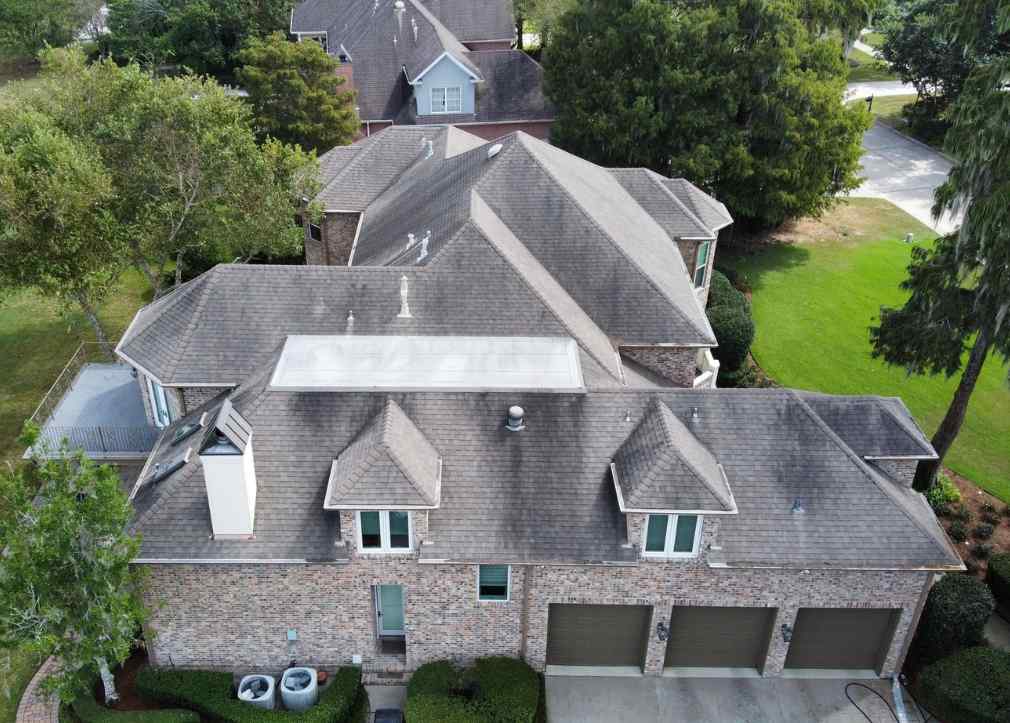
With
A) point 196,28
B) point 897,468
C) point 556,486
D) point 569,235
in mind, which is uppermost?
point 569,235

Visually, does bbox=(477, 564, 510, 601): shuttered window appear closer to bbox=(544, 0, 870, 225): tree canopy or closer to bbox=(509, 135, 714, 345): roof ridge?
bbox=(509, 135, 714, 345): roof ridge

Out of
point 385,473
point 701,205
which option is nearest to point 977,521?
point 701,205

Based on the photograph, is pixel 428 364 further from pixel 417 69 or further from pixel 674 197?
pixel 417 69

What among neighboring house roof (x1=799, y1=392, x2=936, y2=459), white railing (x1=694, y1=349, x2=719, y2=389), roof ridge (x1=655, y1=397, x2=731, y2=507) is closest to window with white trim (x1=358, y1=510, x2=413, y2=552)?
roof ridge (x1=655, y1=397, x2=731, y2=507)

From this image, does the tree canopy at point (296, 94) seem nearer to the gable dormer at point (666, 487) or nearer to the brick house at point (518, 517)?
the brick house at point (518, 517)

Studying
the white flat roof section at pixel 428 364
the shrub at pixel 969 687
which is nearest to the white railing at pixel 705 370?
the white flat roof section at pixel 428 364

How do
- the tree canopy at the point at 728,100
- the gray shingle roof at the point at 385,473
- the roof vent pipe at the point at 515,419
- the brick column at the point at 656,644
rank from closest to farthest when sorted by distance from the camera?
the gray shingle roof at the point at 385,473
the roof vent pipe at the point at 515,419
the brick column at the point at 656,644
the tree canopy at the point at 728,100
